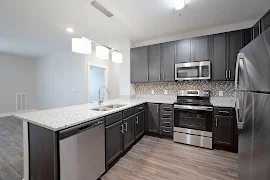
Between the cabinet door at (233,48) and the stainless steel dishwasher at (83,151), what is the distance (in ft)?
9.00

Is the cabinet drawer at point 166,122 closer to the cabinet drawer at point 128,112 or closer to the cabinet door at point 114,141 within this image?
the cabinet drawer at point 128,112

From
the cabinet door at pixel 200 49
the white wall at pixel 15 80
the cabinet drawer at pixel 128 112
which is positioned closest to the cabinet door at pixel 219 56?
the cabinet door at pixel 200 49

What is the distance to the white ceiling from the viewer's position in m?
2.05

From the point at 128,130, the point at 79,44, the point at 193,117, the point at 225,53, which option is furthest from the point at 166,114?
the point at 79,44

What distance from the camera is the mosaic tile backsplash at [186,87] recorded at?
2.87 meters

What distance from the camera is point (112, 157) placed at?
192 centimetres

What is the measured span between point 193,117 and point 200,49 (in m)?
1.55

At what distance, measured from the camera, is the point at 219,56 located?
8.80 feet

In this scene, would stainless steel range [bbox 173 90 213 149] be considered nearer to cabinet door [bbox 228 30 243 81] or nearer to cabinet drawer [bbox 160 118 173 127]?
cabinet drawer [bbox 160 118 173 127]

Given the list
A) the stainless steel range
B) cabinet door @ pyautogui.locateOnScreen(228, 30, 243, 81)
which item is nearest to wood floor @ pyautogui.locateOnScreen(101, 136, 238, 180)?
the stainless steel range

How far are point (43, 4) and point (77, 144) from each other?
2354 mm

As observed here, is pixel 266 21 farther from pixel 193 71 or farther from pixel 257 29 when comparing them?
pixel 193 71

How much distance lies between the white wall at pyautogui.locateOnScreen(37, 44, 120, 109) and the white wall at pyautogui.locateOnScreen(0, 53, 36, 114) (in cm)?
30

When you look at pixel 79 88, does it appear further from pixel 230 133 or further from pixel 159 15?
pixel 230 133
